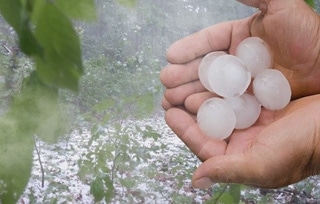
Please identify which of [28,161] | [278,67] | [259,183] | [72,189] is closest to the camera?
[28,161]

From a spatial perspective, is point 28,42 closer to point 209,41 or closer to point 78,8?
point 78,8

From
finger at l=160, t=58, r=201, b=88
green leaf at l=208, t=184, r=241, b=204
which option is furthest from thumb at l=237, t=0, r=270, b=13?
green leaf at l=208, t=184, r=241, b=204

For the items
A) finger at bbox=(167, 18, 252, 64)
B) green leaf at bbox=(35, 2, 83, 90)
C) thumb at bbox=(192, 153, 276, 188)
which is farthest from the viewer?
finger at bbox=(167, 18, 252, 64)

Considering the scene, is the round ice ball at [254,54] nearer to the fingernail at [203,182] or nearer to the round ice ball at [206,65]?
the round ice ball at [206,65]

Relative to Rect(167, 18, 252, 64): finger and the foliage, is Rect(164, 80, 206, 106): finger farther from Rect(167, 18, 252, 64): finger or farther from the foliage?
the foliage

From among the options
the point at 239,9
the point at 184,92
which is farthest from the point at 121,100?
the point at 239,9

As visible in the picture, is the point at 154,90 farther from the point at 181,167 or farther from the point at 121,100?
the point at 181,167
